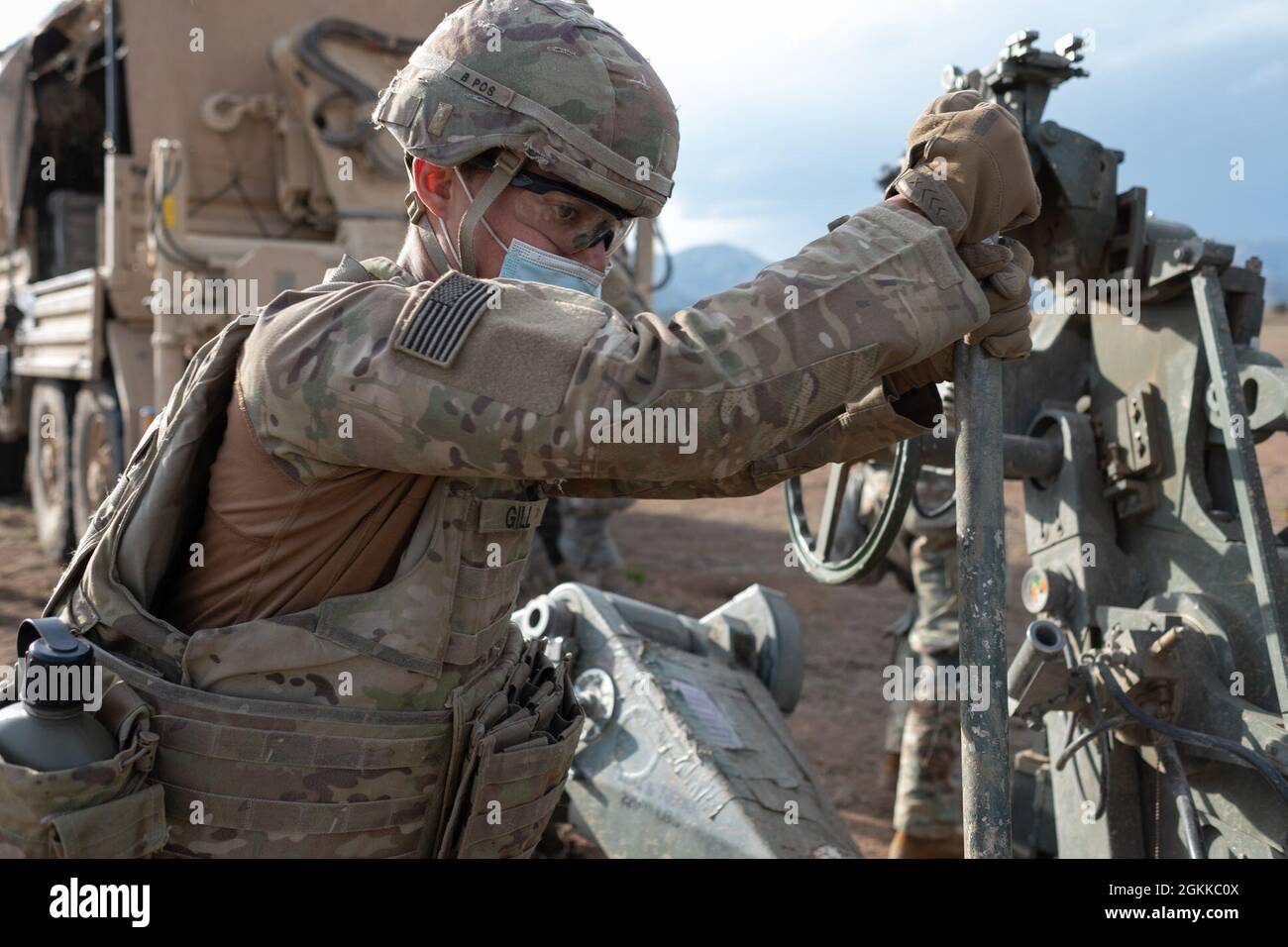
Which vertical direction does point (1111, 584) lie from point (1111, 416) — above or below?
below

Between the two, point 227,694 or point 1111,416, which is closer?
point 227,694

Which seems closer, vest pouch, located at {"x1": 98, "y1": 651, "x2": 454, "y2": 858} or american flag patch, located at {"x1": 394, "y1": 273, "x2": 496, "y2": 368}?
american flag patch, located at {"x1": 394, "y1": 273, "x2": 496, "y2": 368}

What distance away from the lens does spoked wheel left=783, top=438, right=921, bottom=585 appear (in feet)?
8.35

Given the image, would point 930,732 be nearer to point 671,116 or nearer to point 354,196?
point 671,116

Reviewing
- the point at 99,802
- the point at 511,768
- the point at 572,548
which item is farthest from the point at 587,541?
the point at 99,802

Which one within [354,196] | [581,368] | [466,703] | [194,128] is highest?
[194,128]

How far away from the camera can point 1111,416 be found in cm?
324

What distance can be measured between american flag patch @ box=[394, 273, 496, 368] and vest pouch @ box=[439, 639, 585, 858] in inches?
24.6

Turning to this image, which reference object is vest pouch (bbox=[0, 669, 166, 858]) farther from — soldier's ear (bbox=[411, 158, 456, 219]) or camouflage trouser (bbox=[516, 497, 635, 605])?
camouflage trouser (bbox=[516, 497, 635, 605])

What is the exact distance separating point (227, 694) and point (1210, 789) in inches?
87.9

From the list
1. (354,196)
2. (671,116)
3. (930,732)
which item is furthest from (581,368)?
(354,196)
